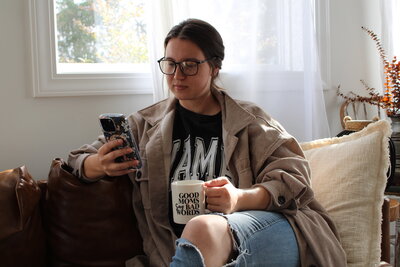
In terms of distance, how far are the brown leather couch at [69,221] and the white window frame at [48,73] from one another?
1.44 feet

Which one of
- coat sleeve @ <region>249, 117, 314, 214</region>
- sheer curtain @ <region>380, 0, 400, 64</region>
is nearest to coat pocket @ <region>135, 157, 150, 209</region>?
coat sleeve @ <region>249, 117, 314, 214</region>

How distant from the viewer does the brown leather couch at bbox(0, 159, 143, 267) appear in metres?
1.48

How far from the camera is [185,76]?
1.61 metres

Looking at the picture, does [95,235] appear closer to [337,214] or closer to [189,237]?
[189,237]

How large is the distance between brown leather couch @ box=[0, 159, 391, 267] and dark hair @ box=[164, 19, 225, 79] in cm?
55

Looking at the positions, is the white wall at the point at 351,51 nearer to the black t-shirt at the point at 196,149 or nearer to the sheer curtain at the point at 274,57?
the sheer curtain at the point at 274,57

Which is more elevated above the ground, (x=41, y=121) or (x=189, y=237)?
(x=41, y=121)

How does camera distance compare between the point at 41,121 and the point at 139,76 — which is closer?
the point at 41,121

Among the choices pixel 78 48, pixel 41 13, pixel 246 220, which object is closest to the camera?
pixel 246 220

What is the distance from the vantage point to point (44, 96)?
1.90 meters

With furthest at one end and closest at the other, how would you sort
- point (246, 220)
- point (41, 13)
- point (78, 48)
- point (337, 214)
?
point (78, 48) < point (41, 13) < point (337, 214) < point (246, 220)

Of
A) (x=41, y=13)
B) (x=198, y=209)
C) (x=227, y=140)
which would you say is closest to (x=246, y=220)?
(x=198, y=209)

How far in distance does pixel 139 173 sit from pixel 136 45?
840mm

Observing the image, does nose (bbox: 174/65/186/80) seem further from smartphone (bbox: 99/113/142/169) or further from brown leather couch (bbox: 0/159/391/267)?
brown leather couch (bbox: 0/159/391/267)
